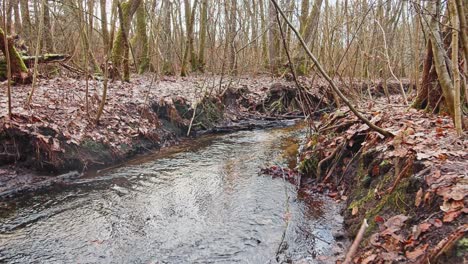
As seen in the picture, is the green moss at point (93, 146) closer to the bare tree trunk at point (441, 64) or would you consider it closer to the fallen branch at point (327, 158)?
the fallen branch at point (327, 158)

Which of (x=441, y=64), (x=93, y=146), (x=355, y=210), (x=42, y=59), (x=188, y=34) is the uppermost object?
(x=188, y=34)

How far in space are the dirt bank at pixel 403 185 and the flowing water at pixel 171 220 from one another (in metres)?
0.56

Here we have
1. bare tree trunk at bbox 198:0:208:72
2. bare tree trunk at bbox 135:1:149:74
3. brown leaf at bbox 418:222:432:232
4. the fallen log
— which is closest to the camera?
brown leaf at bbox 418:222:432:232

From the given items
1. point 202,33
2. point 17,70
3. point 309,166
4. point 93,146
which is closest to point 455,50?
point 309,166

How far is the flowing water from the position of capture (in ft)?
13.0

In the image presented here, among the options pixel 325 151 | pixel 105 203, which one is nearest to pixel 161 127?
pixel 105 203

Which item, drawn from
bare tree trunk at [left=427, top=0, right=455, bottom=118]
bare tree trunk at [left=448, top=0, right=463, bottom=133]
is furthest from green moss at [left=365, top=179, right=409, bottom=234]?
bare tree trunk at [left=427, top=0, right=455, bottom=118]

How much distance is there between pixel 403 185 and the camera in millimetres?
3541

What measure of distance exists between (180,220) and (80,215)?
150 centimetres

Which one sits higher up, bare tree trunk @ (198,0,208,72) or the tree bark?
bare tree trunk @ (198,0,208,72)

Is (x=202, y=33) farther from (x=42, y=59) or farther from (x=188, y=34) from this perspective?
(x=42, y=59)

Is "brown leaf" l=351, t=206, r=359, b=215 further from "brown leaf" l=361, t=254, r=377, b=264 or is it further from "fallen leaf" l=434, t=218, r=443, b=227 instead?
"fallen leaf" l=434, t=218, r=443, b=227

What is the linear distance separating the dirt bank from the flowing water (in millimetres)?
556

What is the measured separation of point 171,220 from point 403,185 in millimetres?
3042
